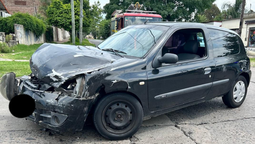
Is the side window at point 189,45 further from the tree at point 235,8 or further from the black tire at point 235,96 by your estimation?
the tree at point 235,8

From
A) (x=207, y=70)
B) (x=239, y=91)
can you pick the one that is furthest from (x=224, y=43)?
(x=239, y=91)

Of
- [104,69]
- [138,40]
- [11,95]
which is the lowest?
[11,95]

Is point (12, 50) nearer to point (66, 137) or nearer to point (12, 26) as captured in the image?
point (12, 26)

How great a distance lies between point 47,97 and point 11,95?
880 mm

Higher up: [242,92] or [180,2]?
[180,2]

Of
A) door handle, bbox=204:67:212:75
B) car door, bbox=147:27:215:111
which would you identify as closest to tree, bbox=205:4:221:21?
door handle, bbox=204:67:212:75

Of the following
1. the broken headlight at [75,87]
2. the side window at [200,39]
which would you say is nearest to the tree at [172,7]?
the side window at [200,39]

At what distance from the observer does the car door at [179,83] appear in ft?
11.1

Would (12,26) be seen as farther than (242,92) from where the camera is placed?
Yes

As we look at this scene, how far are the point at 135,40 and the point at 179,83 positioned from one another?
1.04 m

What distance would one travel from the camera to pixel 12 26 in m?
17.6

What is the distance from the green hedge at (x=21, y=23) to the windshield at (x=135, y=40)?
53.3 ft

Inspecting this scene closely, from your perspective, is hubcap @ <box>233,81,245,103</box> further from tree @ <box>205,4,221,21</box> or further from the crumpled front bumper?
tree @ <box>205,4,221,21</box>

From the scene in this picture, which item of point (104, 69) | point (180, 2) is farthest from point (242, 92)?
point (180, 2)
